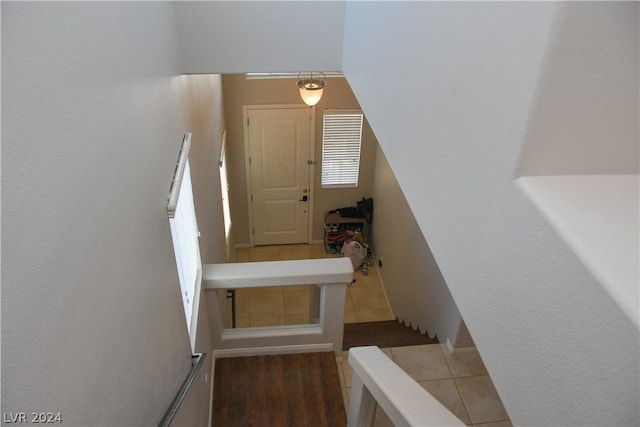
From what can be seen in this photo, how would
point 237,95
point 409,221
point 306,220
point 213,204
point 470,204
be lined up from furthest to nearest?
point 306,220, point 237,95, point 409,221, point 213,204, point 470,204

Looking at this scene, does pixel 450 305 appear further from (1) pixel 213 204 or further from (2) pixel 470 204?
(2) pixel 470 204

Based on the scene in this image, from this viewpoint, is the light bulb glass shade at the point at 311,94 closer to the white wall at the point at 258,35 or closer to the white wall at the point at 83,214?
the white wall at the point at 258,35

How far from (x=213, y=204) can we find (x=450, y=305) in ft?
7.50

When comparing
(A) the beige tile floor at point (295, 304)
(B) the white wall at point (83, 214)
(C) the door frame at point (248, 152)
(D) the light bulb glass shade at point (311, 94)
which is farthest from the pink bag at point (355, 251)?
(B) the white wall at point (83, 214)

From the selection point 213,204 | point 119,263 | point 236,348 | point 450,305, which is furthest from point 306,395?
point 119,263

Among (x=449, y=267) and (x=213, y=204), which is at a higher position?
(x=449, y=267)

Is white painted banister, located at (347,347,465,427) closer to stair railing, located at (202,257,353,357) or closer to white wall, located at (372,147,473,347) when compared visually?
stair railing, located at (202,257,353,357)

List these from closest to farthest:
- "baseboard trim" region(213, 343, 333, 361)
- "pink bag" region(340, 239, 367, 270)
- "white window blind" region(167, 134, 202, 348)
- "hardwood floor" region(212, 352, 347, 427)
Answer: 1. "white window blind" region(167, 134, 202, 348)
2. "hardwood floor" region(212, 352, 347, 427)
3. "baseboard trim" region(213, 343, 333, 361)
4. "pink bag" region(340, 239, 367, 270)

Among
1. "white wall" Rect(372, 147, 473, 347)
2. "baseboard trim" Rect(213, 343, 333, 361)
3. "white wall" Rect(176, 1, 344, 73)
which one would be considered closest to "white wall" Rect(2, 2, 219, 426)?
"white wall" Rect(176, 1, 344, 73)

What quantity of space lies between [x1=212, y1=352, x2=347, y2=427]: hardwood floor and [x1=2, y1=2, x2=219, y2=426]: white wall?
1262mm

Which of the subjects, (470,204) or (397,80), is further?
(397,80)

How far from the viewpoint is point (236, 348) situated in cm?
363

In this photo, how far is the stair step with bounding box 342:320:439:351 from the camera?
4.16 m

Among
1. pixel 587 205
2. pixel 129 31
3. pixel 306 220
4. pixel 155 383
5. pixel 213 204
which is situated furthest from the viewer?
pixel 306 220
